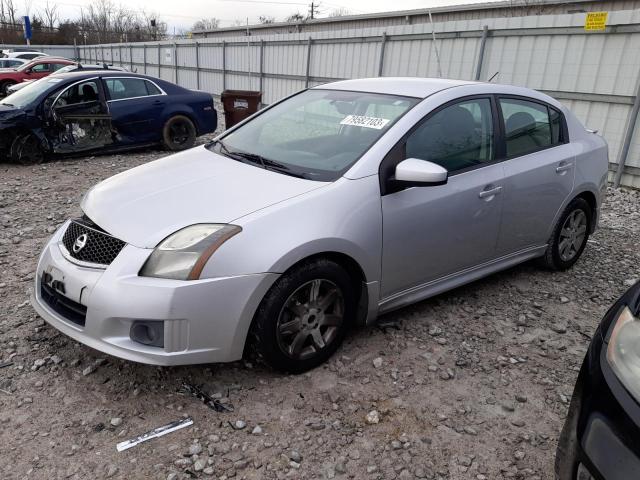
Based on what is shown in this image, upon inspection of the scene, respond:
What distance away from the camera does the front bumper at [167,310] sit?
2393mm

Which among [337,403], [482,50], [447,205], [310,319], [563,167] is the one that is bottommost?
[337,403]

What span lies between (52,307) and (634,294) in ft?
9.06

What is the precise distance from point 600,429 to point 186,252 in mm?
1815

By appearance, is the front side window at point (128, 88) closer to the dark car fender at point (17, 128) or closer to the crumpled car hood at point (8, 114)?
the dark car fender at point (17, 128)

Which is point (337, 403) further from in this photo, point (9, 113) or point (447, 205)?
point (9, 113)

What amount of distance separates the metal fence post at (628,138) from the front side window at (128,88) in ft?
25.1

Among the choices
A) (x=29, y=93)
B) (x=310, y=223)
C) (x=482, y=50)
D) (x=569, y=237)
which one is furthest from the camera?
(x=482, y=50)

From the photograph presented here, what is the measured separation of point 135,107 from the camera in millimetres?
8883

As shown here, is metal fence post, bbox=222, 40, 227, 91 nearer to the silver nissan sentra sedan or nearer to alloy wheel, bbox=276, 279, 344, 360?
the silver nissan sentra sedan

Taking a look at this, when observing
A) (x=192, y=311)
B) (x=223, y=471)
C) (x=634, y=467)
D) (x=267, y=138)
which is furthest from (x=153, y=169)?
(x=634, y=467)

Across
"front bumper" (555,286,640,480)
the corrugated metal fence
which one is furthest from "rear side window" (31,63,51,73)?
"front bumper" (555,286,640,480)

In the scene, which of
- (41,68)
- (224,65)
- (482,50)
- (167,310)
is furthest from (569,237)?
(41,68)

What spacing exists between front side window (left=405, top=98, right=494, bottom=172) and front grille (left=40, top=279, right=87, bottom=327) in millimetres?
2003

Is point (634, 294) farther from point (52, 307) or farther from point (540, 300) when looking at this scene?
point (52, 307)
